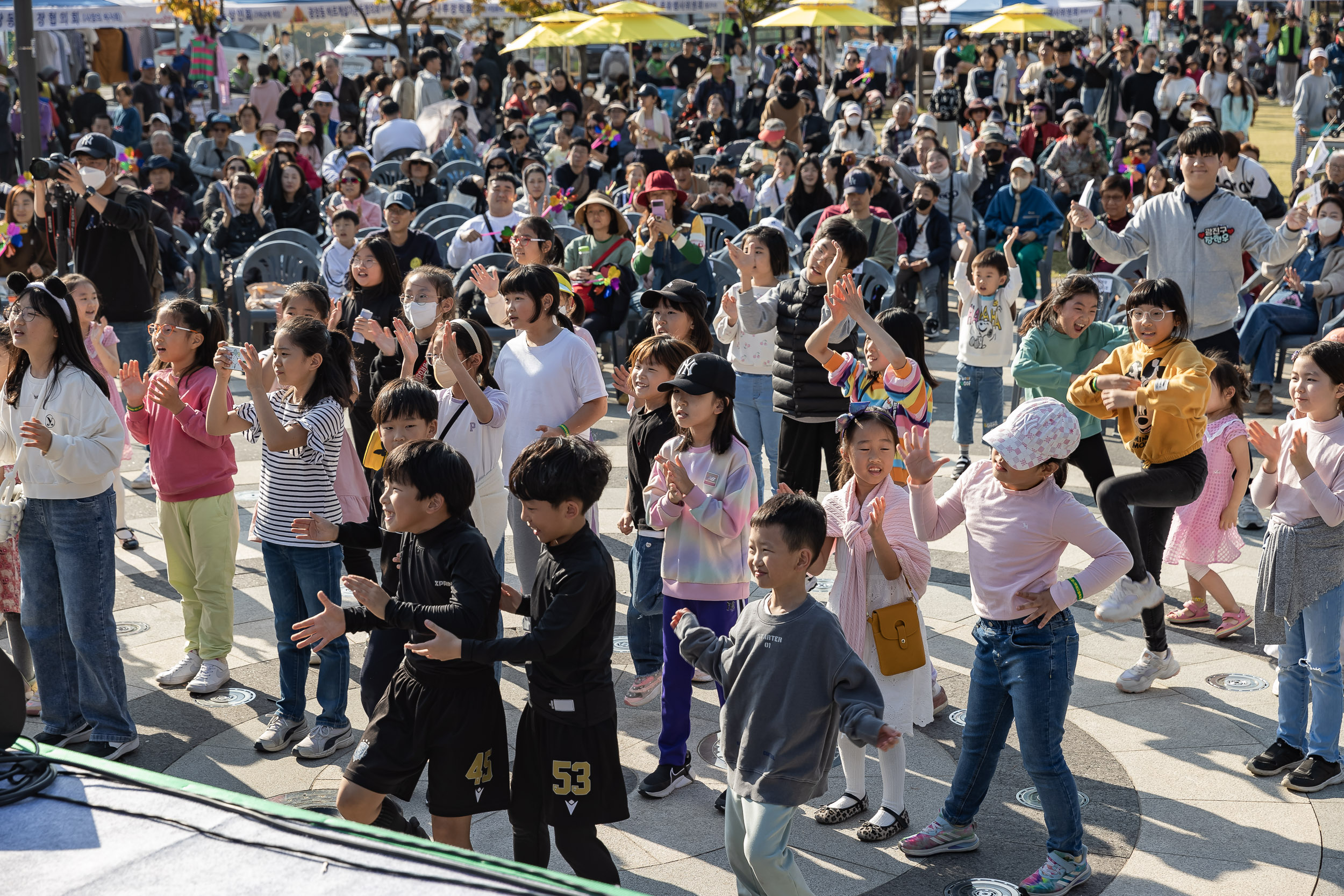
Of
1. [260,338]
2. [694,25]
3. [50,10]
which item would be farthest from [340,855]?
[694,25]

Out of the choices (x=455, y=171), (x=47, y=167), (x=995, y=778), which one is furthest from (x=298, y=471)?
(x=455, y=171)

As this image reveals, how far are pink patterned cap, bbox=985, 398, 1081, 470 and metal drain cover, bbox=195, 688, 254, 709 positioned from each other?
3.51m

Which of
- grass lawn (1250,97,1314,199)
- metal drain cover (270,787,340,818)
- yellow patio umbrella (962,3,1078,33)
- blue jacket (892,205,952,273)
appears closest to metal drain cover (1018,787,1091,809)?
metal drain cover (270,787,340,818)

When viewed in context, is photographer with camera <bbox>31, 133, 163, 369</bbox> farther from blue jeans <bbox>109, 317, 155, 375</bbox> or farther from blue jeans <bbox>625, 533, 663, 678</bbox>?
blue jeans <bbox>625, 533, 663, 678</bbox>

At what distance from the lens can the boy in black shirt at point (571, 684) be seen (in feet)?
13.1

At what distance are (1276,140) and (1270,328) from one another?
1945cm

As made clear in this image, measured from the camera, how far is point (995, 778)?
5.12 meters

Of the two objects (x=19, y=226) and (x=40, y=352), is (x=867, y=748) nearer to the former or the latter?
(x=40, y=352)

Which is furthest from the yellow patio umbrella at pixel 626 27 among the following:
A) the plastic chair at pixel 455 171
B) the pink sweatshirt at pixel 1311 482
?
the pink sweatshirt at pixel 1311 482

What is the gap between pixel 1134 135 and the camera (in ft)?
55.7

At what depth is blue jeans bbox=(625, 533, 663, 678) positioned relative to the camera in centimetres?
574

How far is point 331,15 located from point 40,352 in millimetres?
26579

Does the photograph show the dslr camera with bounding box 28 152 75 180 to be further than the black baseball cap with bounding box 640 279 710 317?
Yes

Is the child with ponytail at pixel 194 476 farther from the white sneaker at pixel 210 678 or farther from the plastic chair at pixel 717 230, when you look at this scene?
the plastic chair at pixel 717 230
